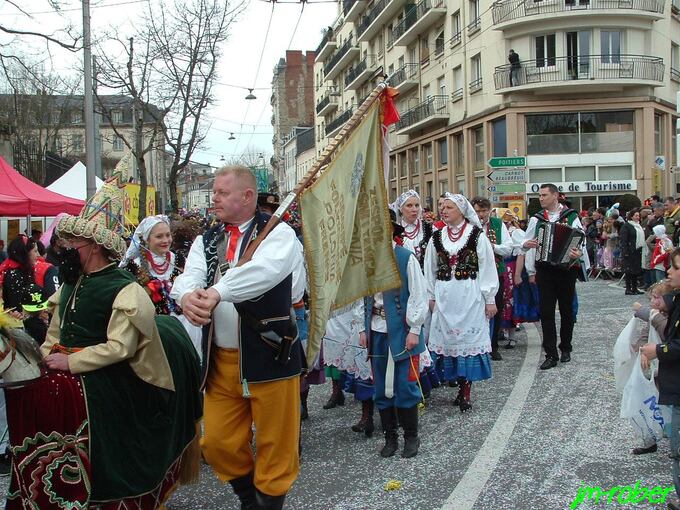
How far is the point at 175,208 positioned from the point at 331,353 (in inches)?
780

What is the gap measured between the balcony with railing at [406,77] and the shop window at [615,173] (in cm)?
1405

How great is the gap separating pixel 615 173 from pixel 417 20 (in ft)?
48.3

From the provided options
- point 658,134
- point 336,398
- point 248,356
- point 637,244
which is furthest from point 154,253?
point 658,134

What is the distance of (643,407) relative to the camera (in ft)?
16.7

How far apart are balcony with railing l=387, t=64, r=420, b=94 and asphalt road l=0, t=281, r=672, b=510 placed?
36.8 metres

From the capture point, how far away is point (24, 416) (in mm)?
3566

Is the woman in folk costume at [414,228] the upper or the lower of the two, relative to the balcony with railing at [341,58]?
lower

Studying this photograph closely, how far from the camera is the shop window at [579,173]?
32.6 metres

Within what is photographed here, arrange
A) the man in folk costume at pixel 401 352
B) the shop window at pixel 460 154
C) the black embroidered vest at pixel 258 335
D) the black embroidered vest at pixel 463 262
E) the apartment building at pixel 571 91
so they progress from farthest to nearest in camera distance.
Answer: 1. the shop window at pixel 460 154
2. the apartment building at pixel 571 91
3. the black embroidered vest at pixel 463 262
4. the man in folk costume at pixel 401 352
5. the black embroidered vest at pixel 258 335

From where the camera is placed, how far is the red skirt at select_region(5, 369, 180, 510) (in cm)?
354

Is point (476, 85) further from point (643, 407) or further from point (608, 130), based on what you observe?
point (643, 407)

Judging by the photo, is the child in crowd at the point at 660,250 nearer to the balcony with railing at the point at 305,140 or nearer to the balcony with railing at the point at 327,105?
the balcony with railing at the point at 327,105

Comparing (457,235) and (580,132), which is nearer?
(457,235)

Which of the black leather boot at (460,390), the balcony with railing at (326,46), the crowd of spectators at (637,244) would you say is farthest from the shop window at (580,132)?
the balcony with railing at (326,46)
